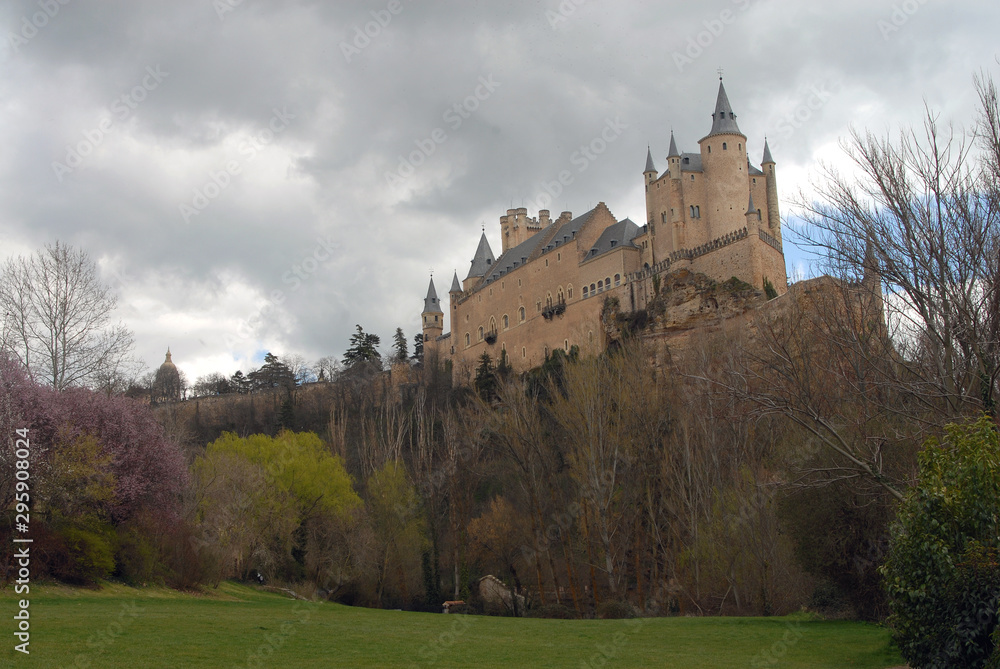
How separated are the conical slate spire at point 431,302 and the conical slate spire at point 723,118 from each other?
42379mm

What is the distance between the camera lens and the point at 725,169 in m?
54.4

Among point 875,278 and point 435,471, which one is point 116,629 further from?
point 435,471

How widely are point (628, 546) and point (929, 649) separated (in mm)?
22390

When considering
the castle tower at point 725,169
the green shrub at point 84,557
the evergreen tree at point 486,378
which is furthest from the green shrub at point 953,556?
the evergreen tree at point 486,378

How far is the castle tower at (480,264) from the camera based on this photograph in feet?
275

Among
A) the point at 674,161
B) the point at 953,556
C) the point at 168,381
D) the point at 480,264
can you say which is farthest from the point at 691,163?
the point at 168,381

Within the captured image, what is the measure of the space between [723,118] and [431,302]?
43872 mm

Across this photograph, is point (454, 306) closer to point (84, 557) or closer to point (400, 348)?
point (400, 348)

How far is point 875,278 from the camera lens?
45.7 feet

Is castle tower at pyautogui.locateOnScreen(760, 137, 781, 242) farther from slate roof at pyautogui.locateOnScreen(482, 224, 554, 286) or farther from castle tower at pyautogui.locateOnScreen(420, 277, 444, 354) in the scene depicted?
castle tower at pyautogui.locateOnScreen(420, 277, 444, 354)

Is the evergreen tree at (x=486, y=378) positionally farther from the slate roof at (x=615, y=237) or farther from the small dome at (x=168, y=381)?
the small dome at (x=168, y=381)

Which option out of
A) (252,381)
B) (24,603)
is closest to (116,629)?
(24,603)

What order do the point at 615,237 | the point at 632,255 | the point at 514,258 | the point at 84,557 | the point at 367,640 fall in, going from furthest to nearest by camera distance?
the point at 514,258 → the point at 615,237 → the point at 632,255 → the point at 84,557 → the point at 367,640

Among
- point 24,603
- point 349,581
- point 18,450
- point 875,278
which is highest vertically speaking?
point 875,278
